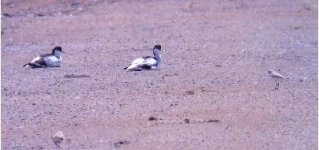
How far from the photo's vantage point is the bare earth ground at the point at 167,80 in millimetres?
7879

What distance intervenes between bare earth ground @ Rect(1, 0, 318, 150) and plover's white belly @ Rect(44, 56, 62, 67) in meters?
0.12

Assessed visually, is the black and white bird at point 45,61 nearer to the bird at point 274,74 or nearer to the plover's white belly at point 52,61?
the plover's white belly at point 52,61

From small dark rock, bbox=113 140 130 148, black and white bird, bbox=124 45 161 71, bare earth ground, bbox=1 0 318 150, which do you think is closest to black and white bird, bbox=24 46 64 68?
bare earth ground, bbox=1 0 318 150

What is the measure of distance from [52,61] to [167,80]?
240 centimetres

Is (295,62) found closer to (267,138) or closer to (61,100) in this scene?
(61,100)

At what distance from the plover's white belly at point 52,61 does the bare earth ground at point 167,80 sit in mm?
122

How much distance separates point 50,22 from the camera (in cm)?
1897

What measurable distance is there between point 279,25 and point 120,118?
914 cm

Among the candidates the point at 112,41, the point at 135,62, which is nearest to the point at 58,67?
the point at 135,62

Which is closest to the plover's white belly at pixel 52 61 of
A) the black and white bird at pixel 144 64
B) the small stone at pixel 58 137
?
the black and white bird at pixel 144 64

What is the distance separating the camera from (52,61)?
12680mm

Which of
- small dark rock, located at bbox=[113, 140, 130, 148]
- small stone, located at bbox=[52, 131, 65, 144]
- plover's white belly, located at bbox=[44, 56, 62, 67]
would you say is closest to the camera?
small dark rock, located at bbox=[113, 140, 130, 148]

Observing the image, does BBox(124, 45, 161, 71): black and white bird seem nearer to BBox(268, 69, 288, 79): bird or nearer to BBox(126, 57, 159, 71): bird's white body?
BBox(126, 57, 159, 71): bird's white body

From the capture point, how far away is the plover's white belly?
1260 cm
